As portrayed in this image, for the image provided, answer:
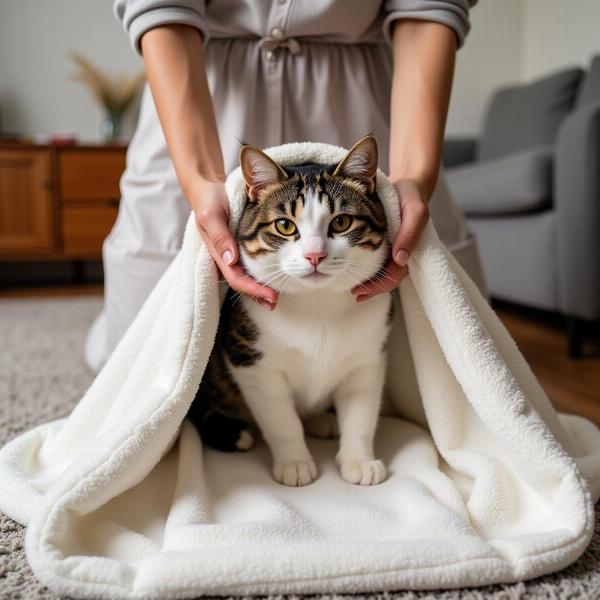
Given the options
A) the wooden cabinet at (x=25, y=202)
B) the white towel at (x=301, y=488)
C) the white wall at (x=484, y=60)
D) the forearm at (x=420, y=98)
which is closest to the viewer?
the white towel at (x=301, y=488)

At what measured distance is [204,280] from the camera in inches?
32.5

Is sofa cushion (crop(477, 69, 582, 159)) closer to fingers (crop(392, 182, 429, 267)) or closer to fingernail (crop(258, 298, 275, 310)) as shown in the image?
fingers (crop(392, 182, 429, 267))

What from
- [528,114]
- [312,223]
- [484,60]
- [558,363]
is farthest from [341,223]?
[484,60]

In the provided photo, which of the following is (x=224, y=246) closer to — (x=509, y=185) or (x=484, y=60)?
(x=509, y=185)

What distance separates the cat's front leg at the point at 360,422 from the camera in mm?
851

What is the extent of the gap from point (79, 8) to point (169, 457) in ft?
9.95

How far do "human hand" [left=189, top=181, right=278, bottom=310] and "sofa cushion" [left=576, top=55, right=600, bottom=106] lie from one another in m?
2.01

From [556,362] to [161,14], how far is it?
1289mm

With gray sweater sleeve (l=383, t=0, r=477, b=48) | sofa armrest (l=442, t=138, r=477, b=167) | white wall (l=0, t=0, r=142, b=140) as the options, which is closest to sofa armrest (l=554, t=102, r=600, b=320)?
gray sweater sleeve (l=383, t=0, r=477, b=48)

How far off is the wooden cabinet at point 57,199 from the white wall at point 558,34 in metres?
2.25

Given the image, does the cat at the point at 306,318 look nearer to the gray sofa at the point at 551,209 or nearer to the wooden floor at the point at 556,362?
the wooden floor at the point at 556,362

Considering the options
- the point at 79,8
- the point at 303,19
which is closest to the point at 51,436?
the point at 303,19

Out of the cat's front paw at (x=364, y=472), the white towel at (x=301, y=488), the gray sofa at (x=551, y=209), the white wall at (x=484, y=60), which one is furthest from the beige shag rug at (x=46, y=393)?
the white wall at (x=484, y=60)

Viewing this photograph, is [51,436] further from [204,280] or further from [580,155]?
[580,155]
